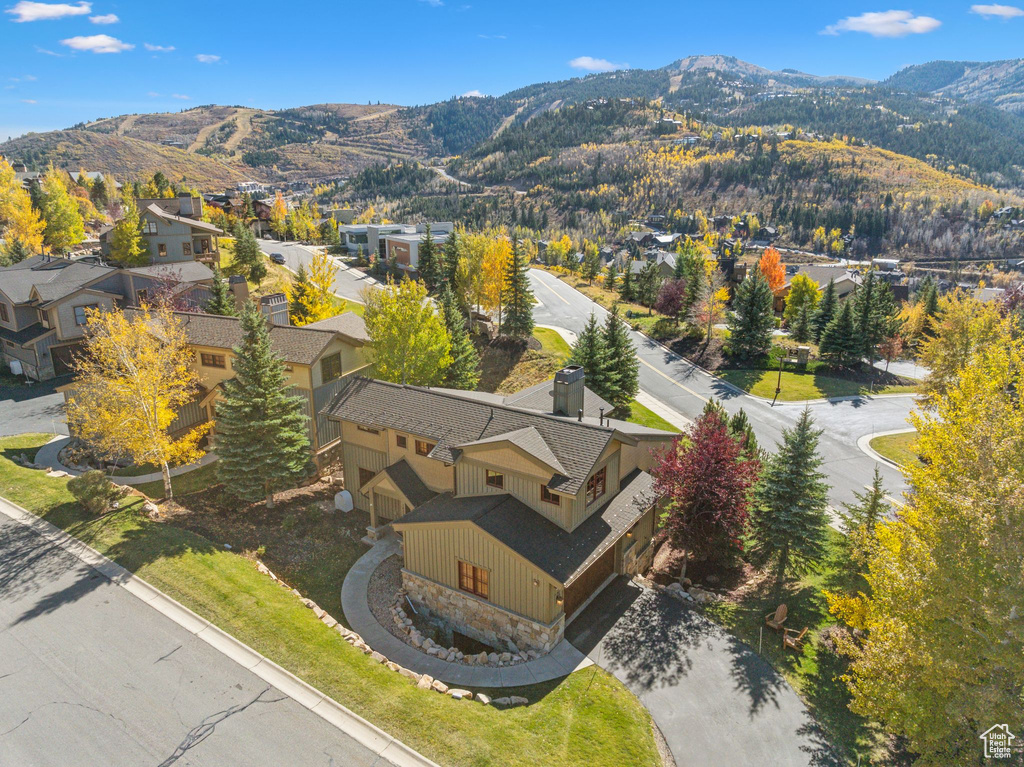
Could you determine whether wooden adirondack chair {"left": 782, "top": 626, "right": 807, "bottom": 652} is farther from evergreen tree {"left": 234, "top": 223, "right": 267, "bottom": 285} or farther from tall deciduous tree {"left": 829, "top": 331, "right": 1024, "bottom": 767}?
evergreen tree {"left": 234, "top": 223, "right": 267, "bottom": 285}

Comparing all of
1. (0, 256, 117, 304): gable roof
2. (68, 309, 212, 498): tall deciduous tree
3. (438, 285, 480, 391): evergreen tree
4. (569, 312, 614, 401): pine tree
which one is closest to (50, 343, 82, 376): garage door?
(0, 256, 117, 304): gable roof

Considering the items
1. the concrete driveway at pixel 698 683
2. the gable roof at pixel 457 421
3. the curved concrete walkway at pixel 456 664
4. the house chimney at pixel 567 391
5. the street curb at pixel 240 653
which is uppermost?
the house chimney at pixel 567 391

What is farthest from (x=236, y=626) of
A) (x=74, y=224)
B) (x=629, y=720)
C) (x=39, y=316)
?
(x=74, y=224)

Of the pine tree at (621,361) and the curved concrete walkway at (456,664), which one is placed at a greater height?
the pine tree at (621,361)

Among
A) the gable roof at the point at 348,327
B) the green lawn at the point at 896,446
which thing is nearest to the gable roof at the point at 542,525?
the gable roof at the point at 348,327

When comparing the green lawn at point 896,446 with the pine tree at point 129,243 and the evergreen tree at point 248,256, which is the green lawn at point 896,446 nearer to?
the evergreen tree at point 248,256

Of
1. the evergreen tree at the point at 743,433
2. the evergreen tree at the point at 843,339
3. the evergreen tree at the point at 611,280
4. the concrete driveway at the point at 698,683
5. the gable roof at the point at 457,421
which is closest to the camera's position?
the concrete driveway at the point at 698,683
